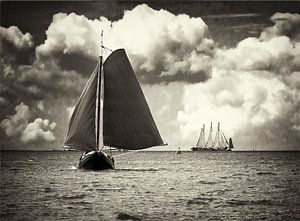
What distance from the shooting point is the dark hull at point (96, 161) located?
28.6m

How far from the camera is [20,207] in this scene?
15859 mm

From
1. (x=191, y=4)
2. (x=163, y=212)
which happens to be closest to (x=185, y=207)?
(x=163, y=212)

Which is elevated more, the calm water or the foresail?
the foresail

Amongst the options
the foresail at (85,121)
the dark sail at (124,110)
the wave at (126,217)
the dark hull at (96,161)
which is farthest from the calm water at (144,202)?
the dark hull at (96,161)

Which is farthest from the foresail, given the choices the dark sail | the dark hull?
the dark hull

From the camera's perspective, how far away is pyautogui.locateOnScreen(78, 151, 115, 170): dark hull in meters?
28.6

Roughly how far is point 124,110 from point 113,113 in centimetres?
66

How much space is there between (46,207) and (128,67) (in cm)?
1335

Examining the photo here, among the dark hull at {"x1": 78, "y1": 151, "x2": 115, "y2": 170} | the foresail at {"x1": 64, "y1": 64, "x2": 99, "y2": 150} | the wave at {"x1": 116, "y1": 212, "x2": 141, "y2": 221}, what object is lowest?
the wave at {"x1": 116, "y1": 212, "x2": 141, "y2": 221}

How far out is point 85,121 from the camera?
88.3 feet

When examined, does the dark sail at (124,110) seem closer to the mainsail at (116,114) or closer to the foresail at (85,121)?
the mainsail at (116,114)

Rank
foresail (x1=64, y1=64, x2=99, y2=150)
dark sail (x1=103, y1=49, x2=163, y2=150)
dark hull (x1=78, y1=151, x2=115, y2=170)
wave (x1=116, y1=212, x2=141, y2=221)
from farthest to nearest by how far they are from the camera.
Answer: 1. dark hull (x1=78, y1=151, x2=115, y2=170)
2. foresail (x1=64, y1=64, x2=99, y2=150)
3. dark sail (x1=103, y1=49, x2=163, y2=150)
4. wave (x1=116, y1=212, x2=141, y2=221)

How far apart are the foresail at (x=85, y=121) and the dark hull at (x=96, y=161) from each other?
146 cm

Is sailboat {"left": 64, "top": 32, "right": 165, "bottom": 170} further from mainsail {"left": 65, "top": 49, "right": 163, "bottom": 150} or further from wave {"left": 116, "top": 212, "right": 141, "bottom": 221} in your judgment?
wave {"left": 116, "top": 212, "right": 141, "bottom": 221}
